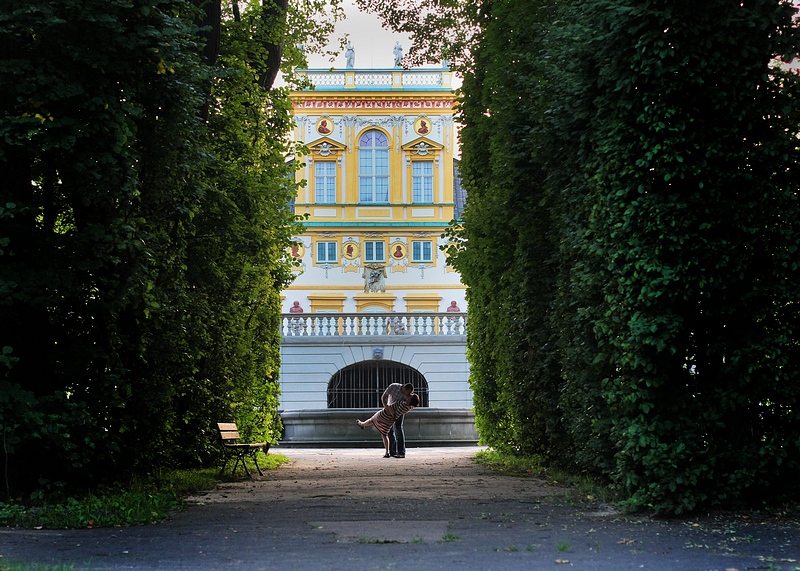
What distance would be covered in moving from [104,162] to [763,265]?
19.9 feet

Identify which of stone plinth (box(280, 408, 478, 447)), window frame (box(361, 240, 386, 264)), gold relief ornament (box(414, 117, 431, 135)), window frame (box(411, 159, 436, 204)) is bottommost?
stone plinth (box(280, 408, 478, 447))

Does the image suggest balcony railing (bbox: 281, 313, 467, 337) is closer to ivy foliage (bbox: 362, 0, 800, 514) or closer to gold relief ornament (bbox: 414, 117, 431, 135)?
gold relief ornament (bbox: 414, 117, 431, 135)

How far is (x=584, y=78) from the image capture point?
34.4ft

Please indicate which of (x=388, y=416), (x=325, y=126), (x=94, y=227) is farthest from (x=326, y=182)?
(x=94, y=227)

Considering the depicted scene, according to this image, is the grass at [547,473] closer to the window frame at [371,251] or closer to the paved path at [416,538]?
the paved path at [416,538]

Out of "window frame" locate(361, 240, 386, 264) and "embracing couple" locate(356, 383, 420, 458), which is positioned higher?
"window frame" locate(361, 240, 386, 264)

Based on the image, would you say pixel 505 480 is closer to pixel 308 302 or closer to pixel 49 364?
pixel 49 364

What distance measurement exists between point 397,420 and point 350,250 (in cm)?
2233

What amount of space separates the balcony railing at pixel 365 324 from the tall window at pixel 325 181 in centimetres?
768

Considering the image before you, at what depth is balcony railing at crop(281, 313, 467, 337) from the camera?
3759 cm

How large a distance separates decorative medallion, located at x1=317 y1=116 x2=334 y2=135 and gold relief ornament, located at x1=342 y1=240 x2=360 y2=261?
4842 millimetres

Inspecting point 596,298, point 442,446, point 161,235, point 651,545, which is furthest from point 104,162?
point 442,446

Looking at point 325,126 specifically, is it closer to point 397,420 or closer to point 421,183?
point 421,183

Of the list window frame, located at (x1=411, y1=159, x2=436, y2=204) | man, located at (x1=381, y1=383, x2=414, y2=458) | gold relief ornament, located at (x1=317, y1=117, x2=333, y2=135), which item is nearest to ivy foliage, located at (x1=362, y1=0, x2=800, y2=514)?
man, located at (x1=381, y1=383, x2=414, y2=458)
